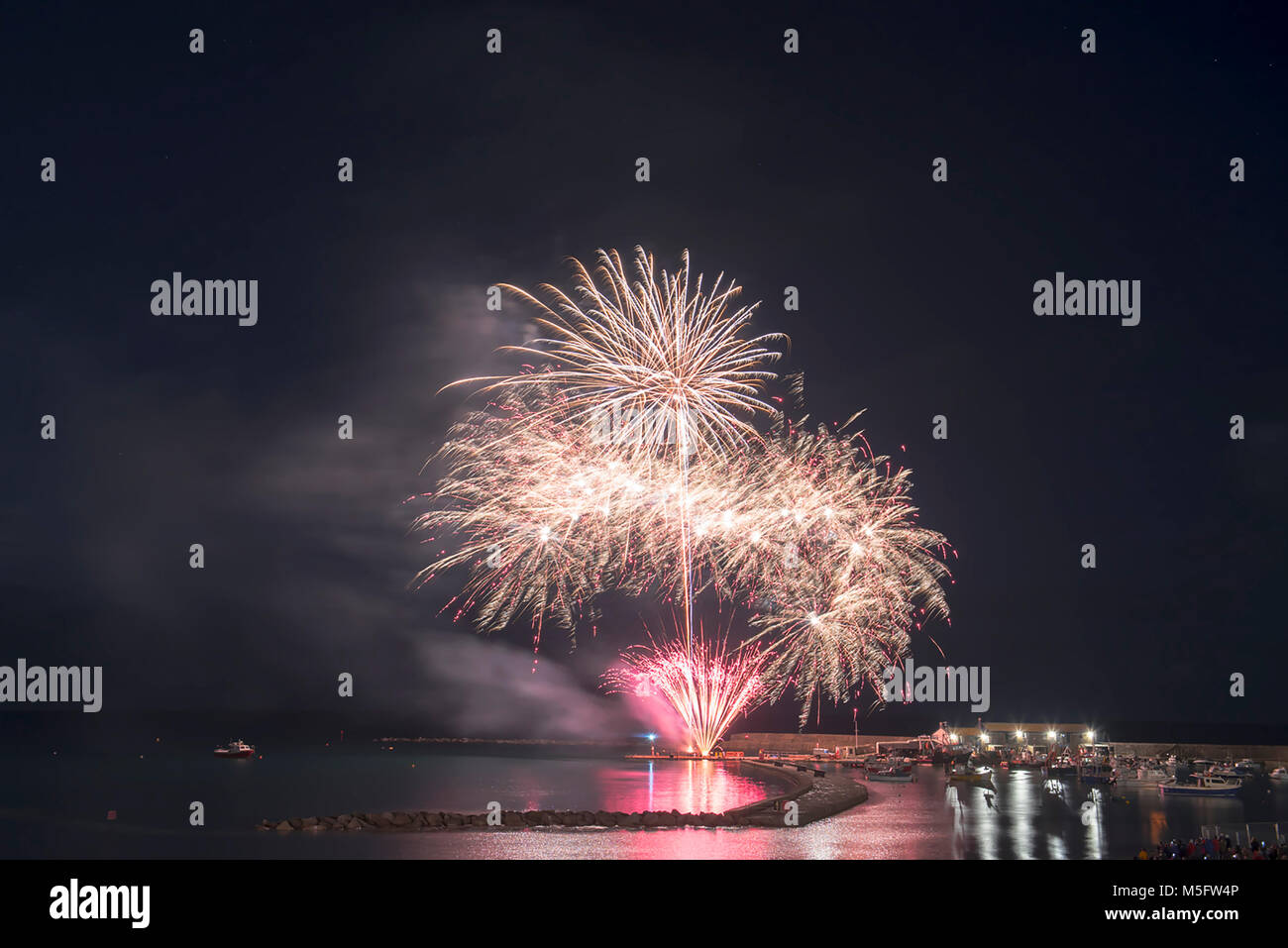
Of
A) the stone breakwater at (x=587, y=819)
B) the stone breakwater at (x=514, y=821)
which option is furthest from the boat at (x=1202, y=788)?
the stone breakwater at (x=514, y=821)

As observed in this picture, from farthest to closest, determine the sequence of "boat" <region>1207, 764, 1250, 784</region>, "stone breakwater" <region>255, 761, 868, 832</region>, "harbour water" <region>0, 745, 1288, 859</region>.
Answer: "boat" <region>1207, 764, 1250, 784</region> < "stone breakwater" <region>255, 761, 868, 832</region> < "harbour water" <region>0, 745, 1288, 859</region>

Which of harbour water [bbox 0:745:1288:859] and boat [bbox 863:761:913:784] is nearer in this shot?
harbour water [bbox 0:745:1288:859]

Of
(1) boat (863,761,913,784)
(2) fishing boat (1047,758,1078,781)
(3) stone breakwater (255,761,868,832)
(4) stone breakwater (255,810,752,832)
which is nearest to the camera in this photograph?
(3) stone breakwater (255,761,868,832)

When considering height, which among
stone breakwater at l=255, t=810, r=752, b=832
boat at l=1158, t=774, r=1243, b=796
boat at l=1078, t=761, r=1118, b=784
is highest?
stone breakwater at l=255, t=810, r=752, b=832

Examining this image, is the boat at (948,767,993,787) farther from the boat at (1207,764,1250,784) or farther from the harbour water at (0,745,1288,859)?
the boat at (1207,764,1250,784)

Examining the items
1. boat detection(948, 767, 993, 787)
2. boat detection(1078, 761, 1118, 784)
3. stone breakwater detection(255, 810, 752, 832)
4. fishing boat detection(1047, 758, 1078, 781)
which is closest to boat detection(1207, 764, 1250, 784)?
boat detection(1078, 761, 1118, 784)

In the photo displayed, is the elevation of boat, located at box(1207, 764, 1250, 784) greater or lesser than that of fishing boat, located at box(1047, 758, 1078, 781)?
greater

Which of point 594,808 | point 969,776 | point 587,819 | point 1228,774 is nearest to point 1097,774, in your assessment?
point 1228,774
